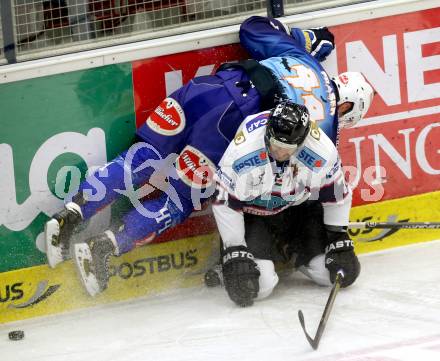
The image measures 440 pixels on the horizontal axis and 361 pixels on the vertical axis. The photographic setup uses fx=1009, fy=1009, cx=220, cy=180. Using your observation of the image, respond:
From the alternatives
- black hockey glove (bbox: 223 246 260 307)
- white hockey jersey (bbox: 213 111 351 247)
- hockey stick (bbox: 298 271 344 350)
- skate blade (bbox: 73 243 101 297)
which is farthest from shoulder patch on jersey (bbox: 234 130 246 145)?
skate blade (bbox: 73 243 101 297)

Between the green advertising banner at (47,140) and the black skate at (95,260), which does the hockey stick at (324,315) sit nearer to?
the black skate at (95,260)

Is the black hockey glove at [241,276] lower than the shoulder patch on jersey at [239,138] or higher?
lower

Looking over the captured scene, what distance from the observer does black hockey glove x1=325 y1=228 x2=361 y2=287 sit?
4828 mm

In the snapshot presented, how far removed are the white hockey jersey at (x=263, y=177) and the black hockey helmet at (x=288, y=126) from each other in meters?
0.13

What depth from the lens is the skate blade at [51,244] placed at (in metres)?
Result: 4.84

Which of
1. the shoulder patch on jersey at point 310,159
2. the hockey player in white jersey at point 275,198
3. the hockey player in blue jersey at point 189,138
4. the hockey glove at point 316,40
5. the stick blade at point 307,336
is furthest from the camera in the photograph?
the hockey glove at point 316,40

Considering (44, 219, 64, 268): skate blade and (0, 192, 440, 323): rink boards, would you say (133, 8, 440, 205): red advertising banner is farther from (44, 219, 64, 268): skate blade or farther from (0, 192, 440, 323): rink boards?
(44, 219, 64, 268): skate blade

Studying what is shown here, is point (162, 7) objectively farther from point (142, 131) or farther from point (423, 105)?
point (423, 105)

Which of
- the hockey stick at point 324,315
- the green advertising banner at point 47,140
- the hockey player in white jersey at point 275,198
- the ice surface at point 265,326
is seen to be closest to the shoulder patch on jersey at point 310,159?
the hockey player in white jersey at point 275,198

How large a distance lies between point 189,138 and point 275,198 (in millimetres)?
527

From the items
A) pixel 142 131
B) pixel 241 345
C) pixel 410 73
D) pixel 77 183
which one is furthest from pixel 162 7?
pixel 241 345

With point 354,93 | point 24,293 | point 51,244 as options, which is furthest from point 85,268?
point 354,93

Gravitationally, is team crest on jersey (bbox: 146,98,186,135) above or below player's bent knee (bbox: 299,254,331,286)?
above

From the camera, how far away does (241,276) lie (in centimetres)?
470
